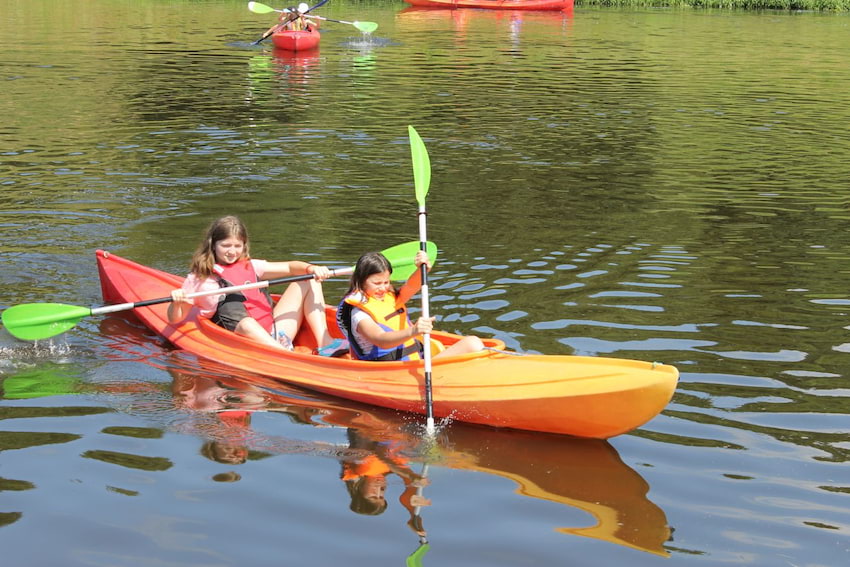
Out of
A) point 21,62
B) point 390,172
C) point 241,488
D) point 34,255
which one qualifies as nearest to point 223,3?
point 21,62

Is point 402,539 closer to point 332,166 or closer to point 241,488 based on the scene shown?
point 241,488

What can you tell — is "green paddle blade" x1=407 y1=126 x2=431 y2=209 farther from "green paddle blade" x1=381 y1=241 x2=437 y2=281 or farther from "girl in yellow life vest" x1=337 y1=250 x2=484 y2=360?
"girl in yellow life vest" x1=337 y1=250 x2=484 y2=360

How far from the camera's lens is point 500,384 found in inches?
223

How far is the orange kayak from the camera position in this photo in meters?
5.31

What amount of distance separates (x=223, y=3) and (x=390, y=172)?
82.4 ft

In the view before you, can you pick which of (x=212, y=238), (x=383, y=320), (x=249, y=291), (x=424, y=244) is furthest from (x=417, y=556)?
(x=212, y=238)

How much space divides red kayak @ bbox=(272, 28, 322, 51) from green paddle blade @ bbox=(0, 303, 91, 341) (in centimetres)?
1786

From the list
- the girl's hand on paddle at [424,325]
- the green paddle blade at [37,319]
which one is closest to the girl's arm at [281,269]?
the green paddle blade at [37,319]

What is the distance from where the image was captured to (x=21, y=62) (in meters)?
20.6

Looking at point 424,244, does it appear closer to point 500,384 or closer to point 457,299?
point 500,384

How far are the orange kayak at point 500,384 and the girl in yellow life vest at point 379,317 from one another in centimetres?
15

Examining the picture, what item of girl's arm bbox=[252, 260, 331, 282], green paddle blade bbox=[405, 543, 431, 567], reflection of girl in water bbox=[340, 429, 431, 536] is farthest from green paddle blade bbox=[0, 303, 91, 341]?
green paddle blade bbox=[405, 543, 431, 567]

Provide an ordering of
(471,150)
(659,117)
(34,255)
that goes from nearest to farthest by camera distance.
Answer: (34,255) → (471,150) → (659,117)

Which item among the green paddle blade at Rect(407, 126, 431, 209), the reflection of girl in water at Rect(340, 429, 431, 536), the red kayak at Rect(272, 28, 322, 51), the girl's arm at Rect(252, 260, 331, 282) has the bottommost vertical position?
the reflection of girl in water at Rect(340, 429, 431, 536)
